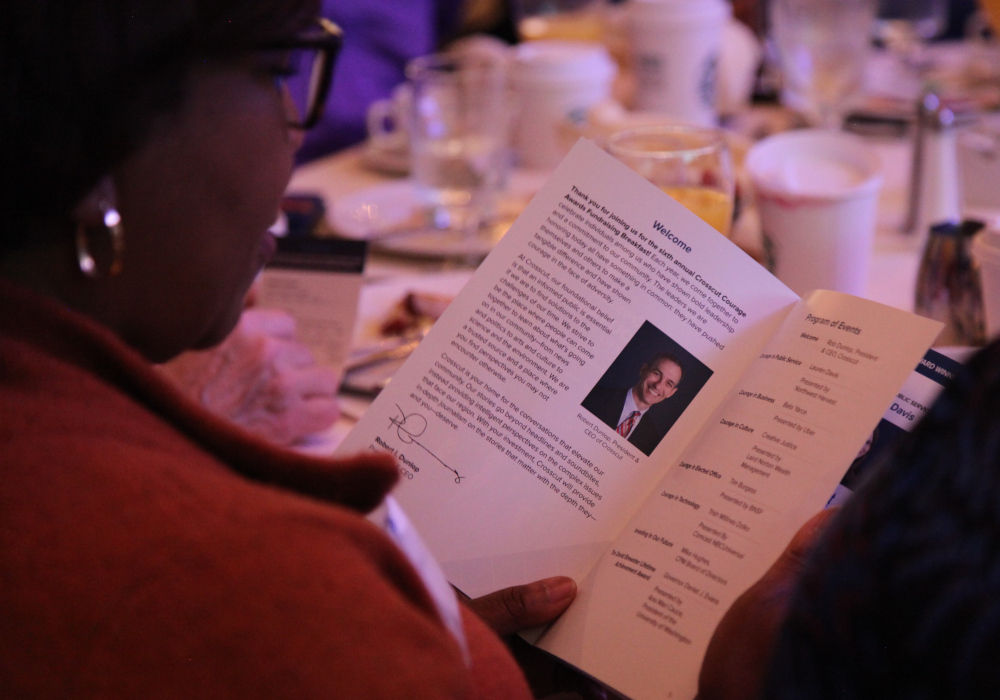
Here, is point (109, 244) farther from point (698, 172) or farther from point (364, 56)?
point (364, 56)

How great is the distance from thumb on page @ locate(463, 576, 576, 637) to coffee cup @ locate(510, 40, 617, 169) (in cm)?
89

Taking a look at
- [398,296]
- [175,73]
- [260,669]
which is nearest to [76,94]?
[175,73]

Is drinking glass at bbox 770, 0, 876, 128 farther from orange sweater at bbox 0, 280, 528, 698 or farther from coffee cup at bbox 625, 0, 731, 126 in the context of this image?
orange sweater at bbox 0, 280, 528, 698

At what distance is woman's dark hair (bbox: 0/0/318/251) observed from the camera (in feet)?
1.42

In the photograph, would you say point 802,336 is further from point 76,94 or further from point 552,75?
point 552,75

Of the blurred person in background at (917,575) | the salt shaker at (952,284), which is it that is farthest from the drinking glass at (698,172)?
the blurred person in background at (917,575)

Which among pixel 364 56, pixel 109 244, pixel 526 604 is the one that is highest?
pixel 109 244

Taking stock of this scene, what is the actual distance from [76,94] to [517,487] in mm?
359

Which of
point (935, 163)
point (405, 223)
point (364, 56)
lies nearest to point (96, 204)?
point (405, 223)

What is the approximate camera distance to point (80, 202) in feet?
1.59

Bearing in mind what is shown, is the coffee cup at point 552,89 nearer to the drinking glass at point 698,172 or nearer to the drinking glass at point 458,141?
the drinking glass at point 458,141

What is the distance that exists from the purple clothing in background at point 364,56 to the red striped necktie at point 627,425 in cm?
133
